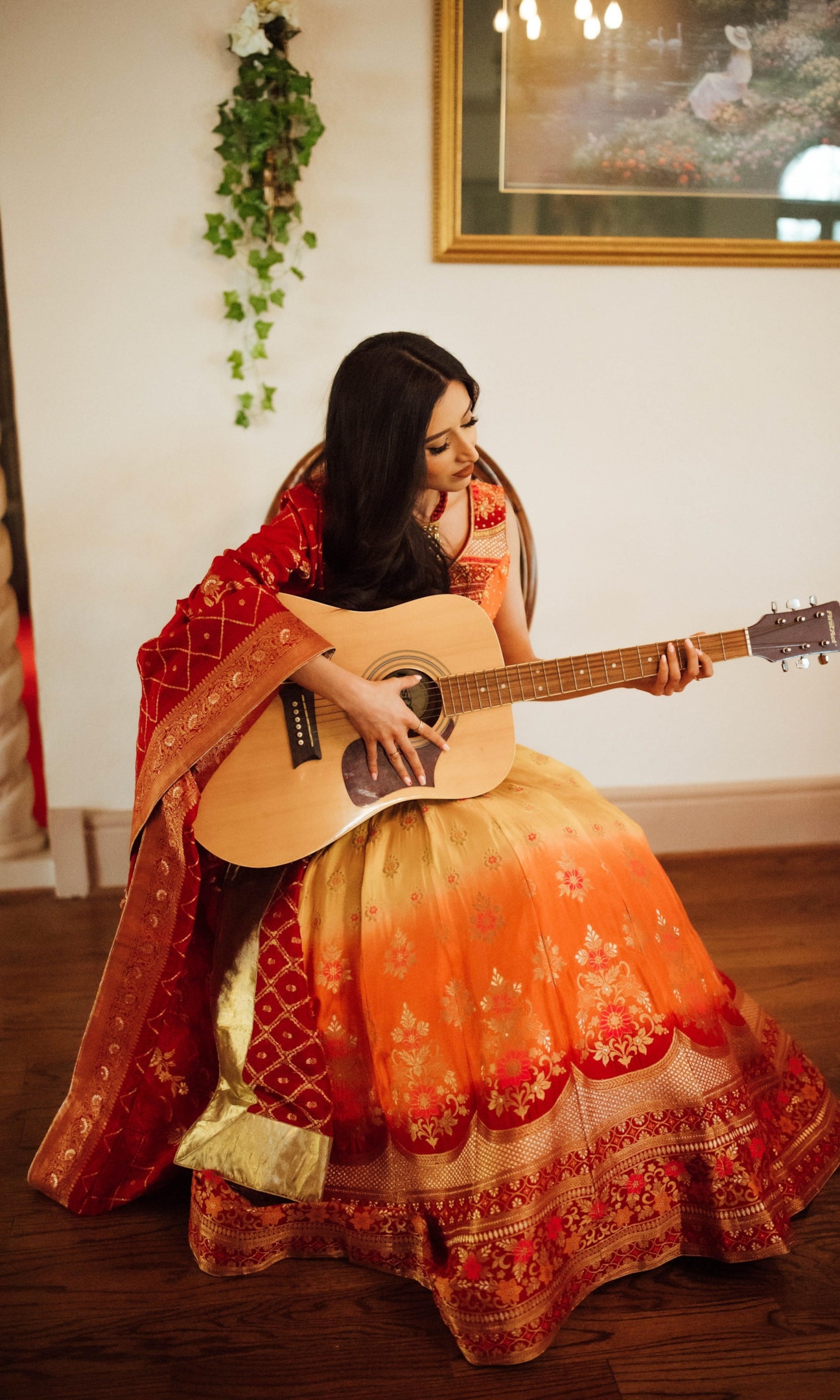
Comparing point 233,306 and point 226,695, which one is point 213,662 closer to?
point 226,695

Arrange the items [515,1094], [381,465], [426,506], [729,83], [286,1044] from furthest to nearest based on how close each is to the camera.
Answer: [729,83], [426,506], [381,465], [286,1044], [515,1094]

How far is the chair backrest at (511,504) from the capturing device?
2.45 meters

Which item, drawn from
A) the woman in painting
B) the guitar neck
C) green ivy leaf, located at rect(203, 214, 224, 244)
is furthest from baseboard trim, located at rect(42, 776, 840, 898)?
the woman in painting

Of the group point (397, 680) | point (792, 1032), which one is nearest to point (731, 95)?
point (397, 680)

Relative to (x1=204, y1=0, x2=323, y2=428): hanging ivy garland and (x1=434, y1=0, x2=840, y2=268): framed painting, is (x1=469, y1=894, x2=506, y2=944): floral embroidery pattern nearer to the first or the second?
(x1=204, y1=0, x2=323, y2=428): hanging ivy garland

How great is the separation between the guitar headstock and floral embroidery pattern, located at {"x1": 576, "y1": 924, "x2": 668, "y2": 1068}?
1.74ft

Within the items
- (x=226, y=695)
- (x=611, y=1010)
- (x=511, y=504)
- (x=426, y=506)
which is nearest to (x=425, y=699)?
(x=226, y=695)

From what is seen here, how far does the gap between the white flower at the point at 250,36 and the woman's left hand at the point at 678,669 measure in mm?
1687

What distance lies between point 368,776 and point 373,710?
106 mm

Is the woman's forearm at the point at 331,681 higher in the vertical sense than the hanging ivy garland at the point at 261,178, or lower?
lower

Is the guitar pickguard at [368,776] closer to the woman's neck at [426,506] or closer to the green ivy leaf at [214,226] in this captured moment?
the woman's neck at [426,506]

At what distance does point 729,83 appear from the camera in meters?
2.39

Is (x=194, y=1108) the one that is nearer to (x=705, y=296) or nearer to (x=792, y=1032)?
(x=792, y=1032)

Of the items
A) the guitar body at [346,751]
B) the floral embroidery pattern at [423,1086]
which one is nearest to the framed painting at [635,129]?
the guitar body at [346,751]
